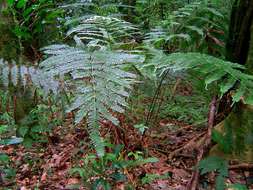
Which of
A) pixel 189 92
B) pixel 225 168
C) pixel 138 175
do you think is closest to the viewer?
pixel 225 168

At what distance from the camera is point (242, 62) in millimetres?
2842

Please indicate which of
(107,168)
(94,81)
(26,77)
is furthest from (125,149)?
(94,81)

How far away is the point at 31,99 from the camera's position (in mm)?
3467

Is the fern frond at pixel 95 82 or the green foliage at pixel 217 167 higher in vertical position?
the fern frond at pixel 95 82

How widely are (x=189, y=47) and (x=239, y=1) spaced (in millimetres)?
557

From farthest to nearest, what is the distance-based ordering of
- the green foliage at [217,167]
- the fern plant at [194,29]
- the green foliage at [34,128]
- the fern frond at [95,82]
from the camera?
the green foliage at [34,128] < the fern plant at [194,29] < the green foliage at [217,167] < the fern frond at [95,82]

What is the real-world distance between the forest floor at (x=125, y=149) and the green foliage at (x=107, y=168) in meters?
0.08

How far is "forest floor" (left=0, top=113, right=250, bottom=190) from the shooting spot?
2668 millimetres

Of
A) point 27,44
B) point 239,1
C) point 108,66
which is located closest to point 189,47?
point 239,1

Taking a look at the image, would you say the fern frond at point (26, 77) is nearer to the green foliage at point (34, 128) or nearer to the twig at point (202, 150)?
the twig at point (202, 150)

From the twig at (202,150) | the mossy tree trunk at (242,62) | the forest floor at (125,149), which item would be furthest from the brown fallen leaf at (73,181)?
the mossy tree trunk at (242,62)

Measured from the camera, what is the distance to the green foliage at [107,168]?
241 cm

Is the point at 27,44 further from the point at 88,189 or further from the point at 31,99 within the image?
the point at 88,189

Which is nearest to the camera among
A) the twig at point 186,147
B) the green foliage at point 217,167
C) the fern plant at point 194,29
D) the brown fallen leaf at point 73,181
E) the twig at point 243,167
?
the green foliage at point 217,167
